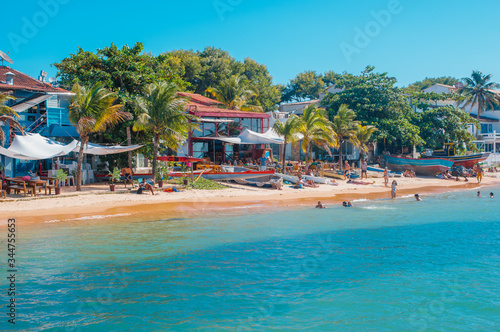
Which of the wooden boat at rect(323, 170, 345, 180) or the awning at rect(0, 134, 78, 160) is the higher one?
the awning at rect(0, 134, 78, 160)

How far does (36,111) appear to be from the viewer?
2506 centimetres

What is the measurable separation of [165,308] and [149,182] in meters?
13.9

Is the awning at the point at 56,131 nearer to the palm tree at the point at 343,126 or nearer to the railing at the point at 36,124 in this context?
the railing at the point at 36,124

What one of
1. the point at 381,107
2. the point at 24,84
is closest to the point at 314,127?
the point at 381,107

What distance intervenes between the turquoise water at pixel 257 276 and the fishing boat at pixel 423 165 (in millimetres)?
20763

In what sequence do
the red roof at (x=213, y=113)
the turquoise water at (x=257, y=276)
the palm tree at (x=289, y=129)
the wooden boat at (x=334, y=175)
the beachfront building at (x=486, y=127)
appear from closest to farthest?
the turquoise water at (x=257, y=276) → the palm tree at (x=289, y=129) → the red roof at (x=213, y=113) → the wooden boat at (x=334, y=175) → the beachfront building at (x=486, y=127)

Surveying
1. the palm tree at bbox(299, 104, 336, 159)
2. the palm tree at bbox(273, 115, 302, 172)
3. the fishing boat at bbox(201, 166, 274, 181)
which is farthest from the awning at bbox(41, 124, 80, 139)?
the palm tree at bbox(299, 104, 336, 159)

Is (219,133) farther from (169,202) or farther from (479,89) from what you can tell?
(479,89)

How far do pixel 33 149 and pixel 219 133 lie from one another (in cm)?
1542

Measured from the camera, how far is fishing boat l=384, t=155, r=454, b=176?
3678cm

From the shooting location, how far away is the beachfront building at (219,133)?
30.9m

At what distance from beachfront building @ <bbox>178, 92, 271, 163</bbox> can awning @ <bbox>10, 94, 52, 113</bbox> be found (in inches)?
391

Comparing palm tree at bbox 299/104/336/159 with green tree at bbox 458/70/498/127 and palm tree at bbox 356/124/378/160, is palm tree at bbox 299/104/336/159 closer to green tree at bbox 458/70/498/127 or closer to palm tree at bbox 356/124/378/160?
palm tree at bbox 356/124/378/160

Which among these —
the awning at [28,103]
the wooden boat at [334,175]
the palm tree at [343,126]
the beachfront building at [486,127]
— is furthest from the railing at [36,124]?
the beachfront building at [486,127]
